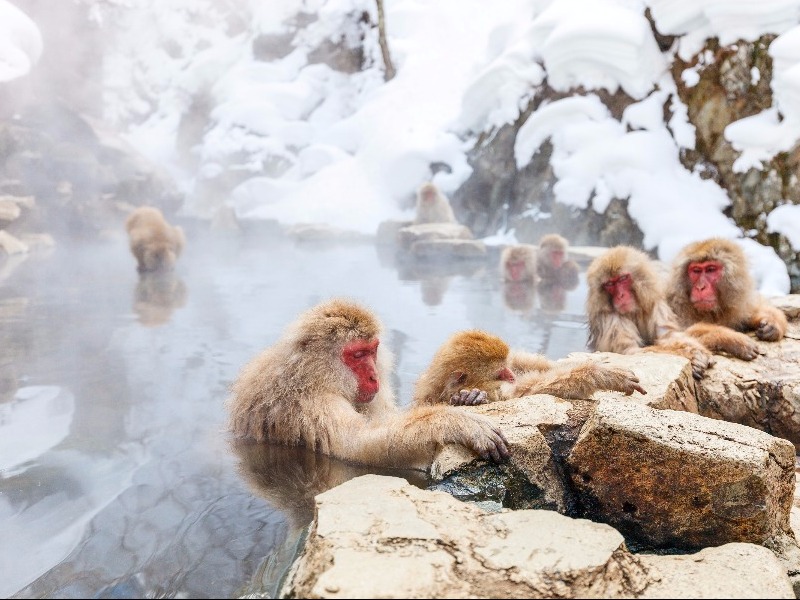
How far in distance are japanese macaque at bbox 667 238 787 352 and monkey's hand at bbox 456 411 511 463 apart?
2139 mm

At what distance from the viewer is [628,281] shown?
4020 millimetres

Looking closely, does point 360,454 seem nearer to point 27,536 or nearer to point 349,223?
point 27,536

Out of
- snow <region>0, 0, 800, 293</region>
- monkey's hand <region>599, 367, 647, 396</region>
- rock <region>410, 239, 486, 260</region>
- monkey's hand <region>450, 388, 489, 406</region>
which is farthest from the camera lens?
rock <region>410, 239, 486, 260</region>

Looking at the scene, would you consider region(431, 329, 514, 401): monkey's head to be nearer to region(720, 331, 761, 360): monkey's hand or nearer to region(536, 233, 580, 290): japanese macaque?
region(720, 331, 761, 360): monkey's hand

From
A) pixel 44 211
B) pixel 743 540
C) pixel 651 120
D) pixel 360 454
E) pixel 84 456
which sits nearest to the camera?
pixel 743 540

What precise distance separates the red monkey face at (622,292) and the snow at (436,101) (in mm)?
3783

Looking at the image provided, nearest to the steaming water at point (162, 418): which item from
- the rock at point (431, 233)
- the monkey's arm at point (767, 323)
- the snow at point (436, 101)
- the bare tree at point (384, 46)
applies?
the monkey's arm at point (767, 323)

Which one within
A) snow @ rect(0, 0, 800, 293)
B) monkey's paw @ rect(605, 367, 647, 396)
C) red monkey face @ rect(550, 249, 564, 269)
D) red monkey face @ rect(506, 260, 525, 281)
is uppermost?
snow @ rect(0, 0, 800, 293)

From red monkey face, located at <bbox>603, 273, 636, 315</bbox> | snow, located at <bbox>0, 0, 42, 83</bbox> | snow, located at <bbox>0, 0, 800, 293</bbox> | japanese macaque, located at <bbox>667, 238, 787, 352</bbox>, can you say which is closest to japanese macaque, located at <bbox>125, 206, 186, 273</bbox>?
snow, located at <bbox>0, 0, 800, 293</bbox>

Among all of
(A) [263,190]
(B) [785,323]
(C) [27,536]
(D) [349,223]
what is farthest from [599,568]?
(A) [263,190]

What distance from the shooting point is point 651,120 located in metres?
10.1

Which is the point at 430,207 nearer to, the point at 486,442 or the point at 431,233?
the point at 431,233

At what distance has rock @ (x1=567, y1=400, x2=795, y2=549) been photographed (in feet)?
6.16

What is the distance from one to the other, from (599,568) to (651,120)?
984 cm
